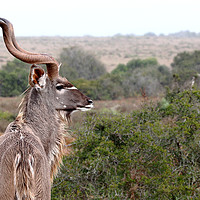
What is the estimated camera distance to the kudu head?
3514 millimetres

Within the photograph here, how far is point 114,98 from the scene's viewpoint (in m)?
20.6

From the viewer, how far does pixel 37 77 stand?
3.82 metres

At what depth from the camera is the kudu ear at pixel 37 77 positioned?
369 centimetres

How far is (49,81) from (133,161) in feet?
6.93

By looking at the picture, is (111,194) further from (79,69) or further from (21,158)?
(79,69)

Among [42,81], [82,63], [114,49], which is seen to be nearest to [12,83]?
[82,63]

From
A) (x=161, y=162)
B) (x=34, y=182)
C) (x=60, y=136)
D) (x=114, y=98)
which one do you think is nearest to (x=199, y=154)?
(x=161, y=162)

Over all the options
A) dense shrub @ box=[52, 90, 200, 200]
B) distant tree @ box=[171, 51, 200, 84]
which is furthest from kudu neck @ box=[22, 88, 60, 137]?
distant tree @ box=[171, 51, 200, 84]

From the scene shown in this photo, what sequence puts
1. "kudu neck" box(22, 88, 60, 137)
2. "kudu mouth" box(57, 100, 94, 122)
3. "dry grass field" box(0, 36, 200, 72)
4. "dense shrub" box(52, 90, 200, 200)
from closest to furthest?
"kudu neck" box(22, 88, 60, 137)
"kudu mouth" box(57, 100, 94, 122)
"dense shrub" box(52, 90, 200, 200)
"dry grass field" box(0, 36, 200, 72)

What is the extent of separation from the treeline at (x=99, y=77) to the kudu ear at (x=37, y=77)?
31.0 feet

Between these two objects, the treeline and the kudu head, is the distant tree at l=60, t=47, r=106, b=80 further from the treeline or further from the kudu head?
the kudu head

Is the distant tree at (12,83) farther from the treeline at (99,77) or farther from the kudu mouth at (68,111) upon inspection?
the kudu mouth at (68,111)

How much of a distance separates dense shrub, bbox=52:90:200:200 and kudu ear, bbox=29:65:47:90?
1.74 meters

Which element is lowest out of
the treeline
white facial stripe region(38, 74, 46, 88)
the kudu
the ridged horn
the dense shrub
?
the treeline
